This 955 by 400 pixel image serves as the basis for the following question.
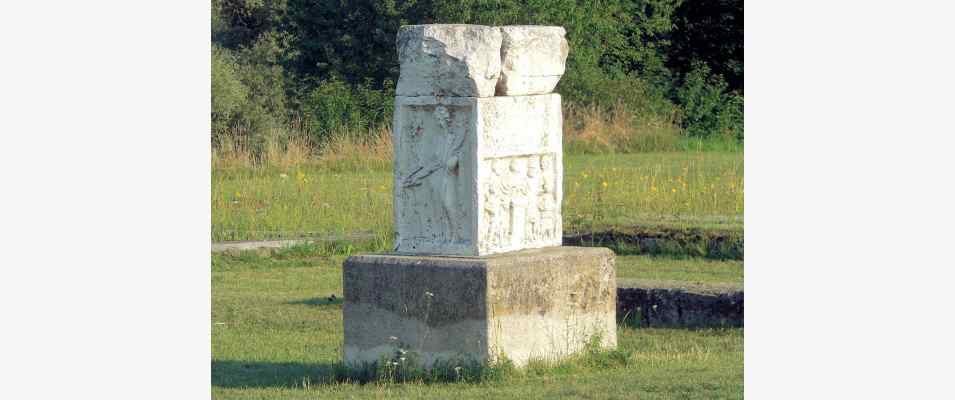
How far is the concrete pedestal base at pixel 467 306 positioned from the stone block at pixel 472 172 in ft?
0.47

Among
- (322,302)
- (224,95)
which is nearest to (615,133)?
(224,95)

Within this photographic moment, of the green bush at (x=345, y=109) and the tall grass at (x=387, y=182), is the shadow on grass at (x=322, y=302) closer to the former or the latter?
the tall grass at (x=387, y=182)

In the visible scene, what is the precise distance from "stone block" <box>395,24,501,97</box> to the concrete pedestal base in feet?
2.99

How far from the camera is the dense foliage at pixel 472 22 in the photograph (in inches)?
963

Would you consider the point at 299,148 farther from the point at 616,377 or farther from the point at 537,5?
the point at 616,377

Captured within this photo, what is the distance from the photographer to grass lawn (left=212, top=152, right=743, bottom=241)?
15.0 metres

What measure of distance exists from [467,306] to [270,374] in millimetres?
1366

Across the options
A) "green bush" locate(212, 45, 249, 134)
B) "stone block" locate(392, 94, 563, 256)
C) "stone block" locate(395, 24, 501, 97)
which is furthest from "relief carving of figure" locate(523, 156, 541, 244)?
"green bush" locate(212, 45, 249, 134)

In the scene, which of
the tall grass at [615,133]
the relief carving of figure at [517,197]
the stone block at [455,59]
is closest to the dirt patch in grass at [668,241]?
the relief carving of figure at [517,197]

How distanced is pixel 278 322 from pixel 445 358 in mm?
2867

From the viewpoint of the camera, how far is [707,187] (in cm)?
1630

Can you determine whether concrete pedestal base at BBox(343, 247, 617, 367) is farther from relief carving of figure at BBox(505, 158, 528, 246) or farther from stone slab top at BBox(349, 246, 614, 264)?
relief carving of figure at BBox(505, 158, 528, 246)

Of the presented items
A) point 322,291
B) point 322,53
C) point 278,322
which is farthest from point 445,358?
point 322,53

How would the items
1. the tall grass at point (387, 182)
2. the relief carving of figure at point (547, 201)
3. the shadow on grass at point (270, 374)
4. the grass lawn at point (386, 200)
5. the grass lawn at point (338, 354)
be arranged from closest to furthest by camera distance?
the grass lawn at point (338, 354) < the shadow on grass at point (270, 374) < the relief carving of figure at point (547, 201) < the grass lawn at point (386, 200) < the tall grass at point (387, 182)
